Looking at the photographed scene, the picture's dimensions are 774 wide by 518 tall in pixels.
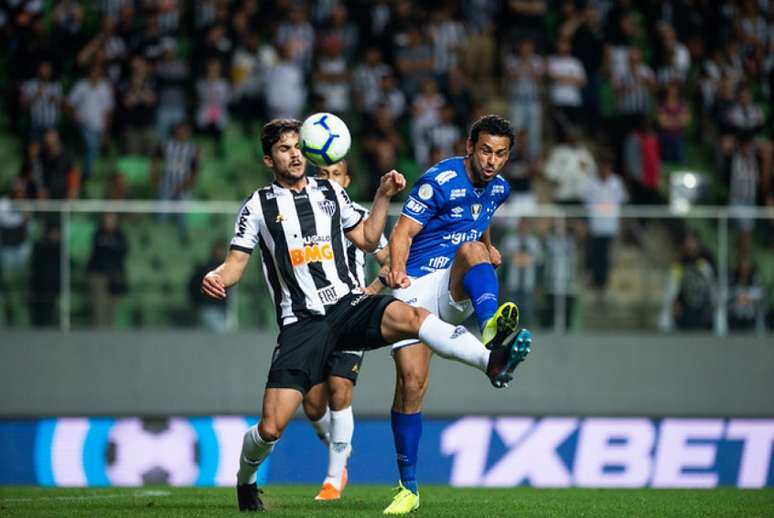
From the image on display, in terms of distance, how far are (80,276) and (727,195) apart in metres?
7.80

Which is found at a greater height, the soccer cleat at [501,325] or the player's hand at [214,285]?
the player's hand at [214,285]

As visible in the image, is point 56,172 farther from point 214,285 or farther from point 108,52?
point 214,285

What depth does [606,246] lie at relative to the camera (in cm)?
1488

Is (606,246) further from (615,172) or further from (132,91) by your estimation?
(132,91)

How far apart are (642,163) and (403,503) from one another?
391 inches

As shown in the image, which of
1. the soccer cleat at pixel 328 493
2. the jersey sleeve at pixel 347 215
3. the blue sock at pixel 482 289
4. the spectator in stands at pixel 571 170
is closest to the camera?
the blue sock at pixel 482 289

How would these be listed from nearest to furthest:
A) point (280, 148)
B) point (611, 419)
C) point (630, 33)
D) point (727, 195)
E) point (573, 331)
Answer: point (280, 148), point (611, 419), point (573, 331), point (727, 195), point (630, 33)

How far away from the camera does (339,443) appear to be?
33.6ft

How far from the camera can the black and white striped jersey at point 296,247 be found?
8656 millimetres

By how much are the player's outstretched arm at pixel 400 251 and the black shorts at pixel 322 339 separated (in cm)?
33

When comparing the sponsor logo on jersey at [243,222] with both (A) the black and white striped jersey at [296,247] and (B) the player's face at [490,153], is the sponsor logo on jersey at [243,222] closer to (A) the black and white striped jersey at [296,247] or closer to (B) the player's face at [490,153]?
(A) the black and white striped jersey at [296,247]

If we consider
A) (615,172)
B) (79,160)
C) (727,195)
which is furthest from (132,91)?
(727,195)

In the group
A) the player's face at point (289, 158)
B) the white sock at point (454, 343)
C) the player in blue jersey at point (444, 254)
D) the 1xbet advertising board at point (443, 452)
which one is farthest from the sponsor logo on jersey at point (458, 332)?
the 1xbet advertising board at point (443, 452)

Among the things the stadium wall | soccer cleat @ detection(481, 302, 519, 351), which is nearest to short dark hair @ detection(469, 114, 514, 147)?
soccer cleat @ detection(481, 302, 519, 351)
